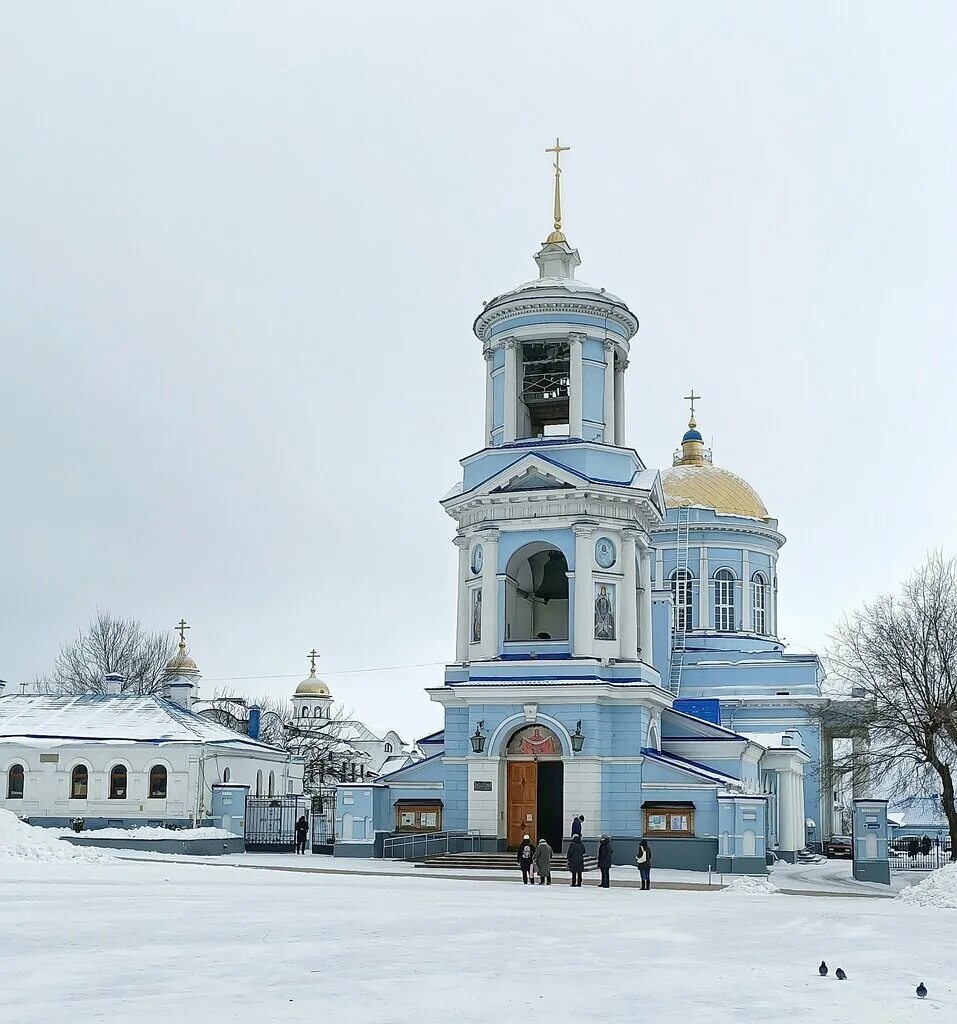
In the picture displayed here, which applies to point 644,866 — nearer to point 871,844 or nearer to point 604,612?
point 871,844

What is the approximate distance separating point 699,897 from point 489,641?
487 inches

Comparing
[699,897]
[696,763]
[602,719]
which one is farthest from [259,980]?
[696,763]

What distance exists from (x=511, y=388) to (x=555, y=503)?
12.7 feet

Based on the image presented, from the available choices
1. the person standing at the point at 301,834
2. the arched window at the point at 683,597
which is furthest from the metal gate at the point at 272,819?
the arched window at the point at 683,597

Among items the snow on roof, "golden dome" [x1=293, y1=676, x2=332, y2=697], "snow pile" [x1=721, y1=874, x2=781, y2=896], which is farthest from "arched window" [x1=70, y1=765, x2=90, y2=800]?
"golden dome" [x1=293, y1=676, x2=332, y2=697]

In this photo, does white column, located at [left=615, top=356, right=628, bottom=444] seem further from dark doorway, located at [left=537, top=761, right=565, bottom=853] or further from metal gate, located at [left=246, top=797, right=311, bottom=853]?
metal gate, located at [left=246, top=797, right=311, bottom=853]

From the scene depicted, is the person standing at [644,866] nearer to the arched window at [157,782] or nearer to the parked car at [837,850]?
the arched window at [157,782]

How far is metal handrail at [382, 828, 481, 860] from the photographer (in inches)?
1363

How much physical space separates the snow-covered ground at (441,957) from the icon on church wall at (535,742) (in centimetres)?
1184

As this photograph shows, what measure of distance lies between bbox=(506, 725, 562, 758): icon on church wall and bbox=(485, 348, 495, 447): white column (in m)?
8.35

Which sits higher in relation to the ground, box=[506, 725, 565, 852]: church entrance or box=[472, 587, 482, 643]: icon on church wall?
box=[472, 587, 482, 643]: icon on church wall

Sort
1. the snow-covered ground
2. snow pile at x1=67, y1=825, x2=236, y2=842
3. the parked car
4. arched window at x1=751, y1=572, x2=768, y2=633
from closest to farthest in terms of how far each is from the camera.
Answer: the snow-covered ground
snow pile at x1=67, y1=825, x2=236, y2=842
the parked car
arched window at x1=751, y1=572, x2=768, y2=633

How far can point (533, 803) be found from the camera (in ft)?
116

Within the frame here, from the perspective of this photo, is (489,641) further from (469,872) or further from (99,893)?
(99,893)
